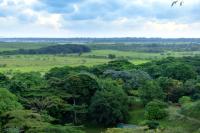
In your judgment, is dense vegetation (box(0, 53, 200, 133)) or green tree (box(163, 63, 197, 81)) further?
green tree (box(163, 63, 197, 81))

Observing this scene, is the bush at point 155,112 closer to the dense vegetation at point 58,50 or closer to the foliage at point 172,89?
the foliage at point 172,89

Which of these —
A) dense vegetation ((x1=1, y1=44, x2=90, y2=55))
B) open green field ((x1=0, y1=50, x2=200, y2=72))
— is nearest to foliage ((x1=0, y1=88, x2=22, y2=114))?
open green field ((x1=0, y1=50, x2=200, y2=72))

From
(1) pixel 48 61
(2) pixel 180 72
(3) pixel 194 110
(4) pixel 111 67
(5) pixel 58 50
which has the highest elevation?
(3) pixel 194 110

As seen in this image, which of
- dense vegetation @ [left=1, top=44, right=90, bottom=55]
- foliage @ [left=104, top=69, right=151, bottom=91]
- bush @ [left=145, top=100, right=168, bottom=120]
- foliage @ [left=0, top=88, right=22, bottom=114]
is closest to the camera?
foliage @ [left=0, top=88, right=22, bottom=114]

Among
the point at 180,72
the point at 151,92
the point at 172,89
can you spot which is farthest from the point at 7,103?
the point at 180,72

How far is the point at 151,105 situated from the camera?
37.4 m

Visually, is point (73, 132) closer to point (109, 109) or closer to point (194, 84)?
point (109, 109)

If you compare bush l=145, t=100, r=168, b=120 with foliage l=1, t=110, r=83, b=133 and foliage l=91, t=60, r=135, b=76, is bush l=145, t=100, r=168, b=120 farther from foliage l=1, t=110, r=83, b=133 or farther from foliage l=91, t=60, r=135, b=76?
foliage l=91, t=60, r=135, b=76

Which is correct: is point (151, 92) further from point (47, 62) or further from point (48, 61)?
point (48, 61)

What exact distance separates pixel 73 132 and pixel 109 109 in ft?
42.8

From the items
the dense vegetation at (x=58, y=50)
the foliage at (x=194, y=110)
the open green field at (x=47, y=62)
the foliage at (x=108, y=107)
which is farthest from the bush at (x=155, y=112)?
the dense vegetation at (x=58, y=50)

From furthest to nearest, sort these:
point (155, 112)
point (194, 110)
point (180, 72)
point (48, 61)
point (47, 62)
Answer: point (48, 61) < point (47, 62) < point (180, 72) < point (155, 112) < point (194, 110)

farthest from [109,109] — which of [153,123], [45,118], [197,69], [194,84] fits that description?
[197,69]

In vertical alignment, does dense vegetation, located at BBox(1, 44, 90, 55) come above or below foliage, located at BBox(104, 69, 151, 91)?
below
